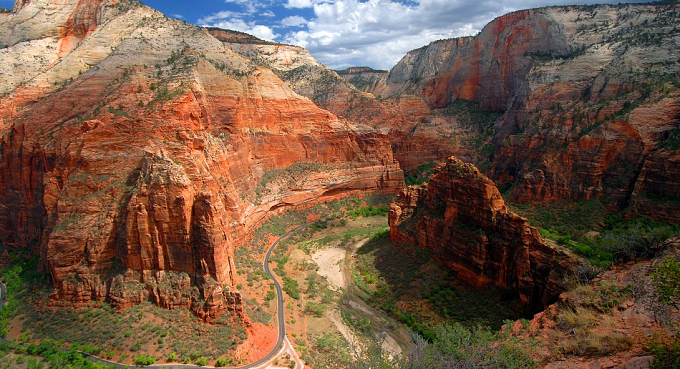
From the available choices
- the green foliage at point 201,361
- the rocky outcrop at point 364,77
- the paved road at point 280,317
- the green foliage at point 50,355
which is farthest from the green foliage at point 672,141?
the rocky outcrop at point 364,77

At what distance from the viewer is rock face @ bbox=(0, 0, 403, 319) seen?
82.9ft

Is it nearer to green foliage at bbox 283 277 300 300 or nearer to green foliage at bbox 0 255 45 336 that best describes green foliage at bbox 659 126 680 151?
green foliage at bbox 283 277 300 300

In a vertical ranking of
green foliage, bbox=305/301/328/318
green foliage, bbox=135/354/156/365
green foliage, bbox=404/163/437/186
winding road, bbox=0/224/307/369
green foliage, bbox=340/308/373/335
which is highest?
green foliage, bbox=404/163/437/186

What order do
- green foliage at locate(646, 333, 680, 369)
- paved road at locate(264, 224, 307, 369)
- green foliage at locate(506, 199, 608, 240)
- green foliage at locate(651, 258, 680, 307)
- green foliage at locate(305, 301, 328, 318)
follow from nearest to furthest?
green foliage at locate(646, 333, 680, 369) → green foliage at locate(651, 258, 680, 307) → paved road at locate(264, 224, 307, 369) → green foliage at locate(305, 301, 328, 318) → green foliage at locate(506, 199, 608, 240)

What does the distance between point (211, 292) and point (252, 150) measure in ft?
86.8

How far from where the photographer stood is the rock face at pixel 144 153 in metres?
25.3

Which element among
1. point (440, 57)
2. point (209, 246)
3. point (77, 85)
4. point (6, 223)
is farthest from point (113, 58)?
point (440, 57)

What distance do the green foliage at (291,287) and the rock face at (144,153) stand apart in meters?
5.83

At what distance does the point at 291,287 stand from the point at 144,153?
52.7 ft

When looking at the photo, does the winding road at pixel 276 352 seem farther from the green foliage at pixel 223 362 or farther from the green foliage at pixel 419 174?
the green foliage at pixel 419 174

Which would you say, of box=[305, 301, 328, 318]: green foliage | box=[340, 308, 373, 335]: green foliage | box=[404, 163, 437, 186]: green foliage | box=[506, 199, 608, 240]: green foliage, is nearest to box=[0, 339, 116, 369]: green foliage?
box=[305, 301, 328, 318]: green foliage

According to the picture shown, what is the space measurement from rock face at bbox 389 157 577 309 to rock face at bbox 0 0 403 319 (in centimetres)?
1664

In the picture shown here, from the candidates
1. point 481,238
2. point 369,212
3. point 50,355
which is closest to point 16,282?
point 50,355

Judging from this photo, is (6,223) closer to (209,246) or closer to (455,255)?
(209,246)
